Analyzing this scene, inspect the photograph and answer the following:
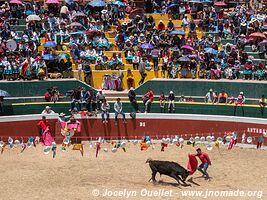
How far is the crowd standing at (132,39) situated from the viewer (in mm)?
37125

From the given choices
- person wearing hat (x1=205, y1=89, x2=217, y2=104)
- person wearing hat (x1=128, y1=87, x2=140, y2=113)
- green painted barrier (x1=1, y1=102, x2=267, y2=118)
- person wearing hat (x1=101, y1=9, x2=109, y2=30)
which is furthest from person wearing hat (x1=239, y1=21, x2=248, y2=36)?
person wearing hat (x1=128, y1=87, x2=140, y2=113)

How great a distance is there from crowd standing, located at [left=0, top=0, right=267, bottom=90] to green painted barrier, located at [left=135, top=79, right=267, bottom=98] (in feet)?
2.75

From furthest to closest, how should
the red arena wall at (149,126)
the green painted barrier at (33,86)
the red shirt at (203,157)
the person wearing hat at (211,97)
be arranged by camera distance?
1. the green painted barrier at (33,86)
2. the person wearing hat at (211,97)
3. the red arena wall at (149,126)
4. the red shirt at (203,157)

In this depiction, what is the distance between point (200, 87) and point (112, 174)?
9622mm

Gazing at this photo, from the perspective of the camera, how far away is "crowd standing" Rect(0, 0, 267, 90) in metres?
37.1

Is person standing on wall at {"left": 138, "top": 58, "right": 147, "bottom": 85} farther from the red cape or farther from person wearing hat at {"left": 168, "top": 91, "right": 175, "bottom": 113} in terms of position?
the red cape

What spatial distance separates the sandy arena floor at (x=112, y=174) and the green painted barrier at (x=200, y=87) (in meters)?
4.44

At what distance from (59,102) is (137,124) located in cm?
380

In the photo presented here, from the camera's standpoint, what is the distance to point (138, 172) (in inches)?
1127

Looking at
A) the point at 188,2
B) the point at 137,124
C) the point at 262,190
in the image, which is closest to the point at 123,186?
the point at 262,190

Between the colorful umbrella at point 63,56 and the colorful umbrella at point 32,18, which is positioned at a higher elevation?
the colorful umbrella at point 32,18

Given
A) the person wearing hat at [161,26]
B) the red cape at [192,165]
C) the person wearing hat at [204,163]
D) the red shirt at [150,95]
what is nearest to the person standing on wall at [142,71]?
the red shirt at [150,95]

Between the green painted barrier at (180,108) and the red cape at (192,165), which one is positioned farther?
the green painted barrier at (180,108)

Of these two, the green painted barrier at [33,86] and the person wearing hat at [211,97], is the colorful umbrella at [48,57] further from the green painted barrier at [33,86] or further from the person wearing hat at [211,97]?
the person wearing hat at [211,97]
